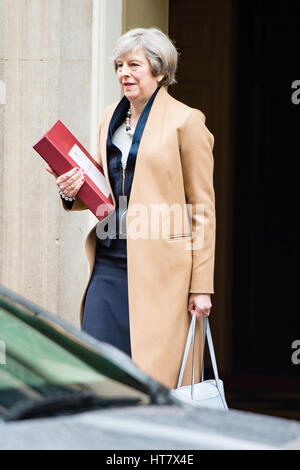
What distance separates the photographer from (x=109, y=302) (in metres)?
4.49

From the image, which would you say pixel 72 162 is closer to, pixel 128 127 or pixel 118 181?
pixel 118 181

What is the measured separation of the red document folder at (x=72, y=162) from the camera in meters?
4.34

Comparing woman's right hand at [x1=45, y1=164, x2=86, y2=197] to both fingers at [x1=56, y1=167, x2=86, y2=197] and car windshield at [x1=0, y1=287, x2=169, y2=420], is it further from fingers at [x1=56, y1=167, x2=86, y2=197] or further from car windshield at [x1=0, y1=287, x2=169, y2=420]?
car windshield at [x1=0, y1=287, x2=169, y2=420]

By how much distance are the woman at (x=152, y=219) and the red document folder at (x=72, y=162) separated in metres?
0.04

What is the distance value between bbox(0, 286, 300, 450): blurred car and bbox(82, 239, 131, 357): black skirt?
1790 millimetres

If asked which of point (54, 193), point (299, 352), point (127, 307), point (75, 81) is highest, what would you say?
point (75, 81)

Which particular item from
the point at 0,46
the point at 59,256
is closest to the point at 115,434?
the point at 59,256

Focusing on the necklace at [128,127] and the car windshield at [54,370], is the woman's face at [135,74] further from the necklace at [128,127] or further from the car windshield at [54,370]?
the car windshield at [54,370]

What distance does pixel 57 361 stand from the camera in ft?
8.24

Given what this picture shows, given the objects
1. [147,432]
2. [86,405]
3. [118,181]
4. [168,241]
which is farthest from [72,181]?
[147,432]

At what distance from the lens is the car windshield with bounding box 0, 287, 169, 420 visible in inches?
91.3

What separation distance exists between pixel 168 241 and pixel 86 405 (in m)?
2.09
